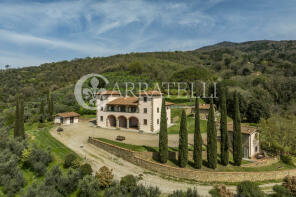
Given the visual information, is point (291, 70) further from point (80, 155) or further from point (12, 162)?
point (12, 162)

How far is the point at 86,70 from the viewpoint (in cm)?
10962

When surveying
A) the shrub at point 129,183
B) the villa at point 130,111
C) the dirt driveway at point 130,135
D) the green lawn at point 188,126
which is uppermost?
the villa at point 130,111

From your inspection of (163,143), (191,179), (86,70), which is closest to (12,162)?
(163,143)

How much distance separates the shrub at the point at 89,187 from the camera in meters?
17.0

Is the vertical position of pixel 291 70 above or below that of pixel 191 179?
above

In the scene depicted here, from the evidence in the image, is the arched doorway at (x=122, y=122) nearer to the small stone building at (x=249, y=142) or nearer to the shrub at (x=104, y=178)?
the shrub at (x=104, y=178)

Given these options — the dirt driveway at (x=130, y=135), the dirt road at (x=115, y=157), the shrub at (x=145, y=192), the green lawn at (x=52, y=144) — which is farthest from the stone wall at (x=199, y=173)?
the green lawn at (x=52, y=144)

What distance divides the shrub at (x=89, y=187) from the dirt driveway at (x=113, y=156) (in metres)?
2.78

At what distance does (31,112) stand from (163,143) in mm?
47794

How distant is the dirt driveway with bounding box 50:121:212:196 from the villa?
275 cm

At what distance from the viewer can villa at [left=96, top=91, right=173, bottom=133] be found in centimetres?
3456

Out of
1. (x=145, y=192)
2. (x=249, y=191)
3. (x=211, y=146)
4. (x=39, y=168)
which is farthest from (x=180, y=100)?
(x=39, y=168)

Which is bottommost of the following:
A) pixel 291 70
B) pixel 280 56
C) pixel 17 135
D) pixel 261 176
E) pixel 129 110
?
pixel 261 176

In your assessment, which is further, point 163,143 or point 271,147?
point 271,147
